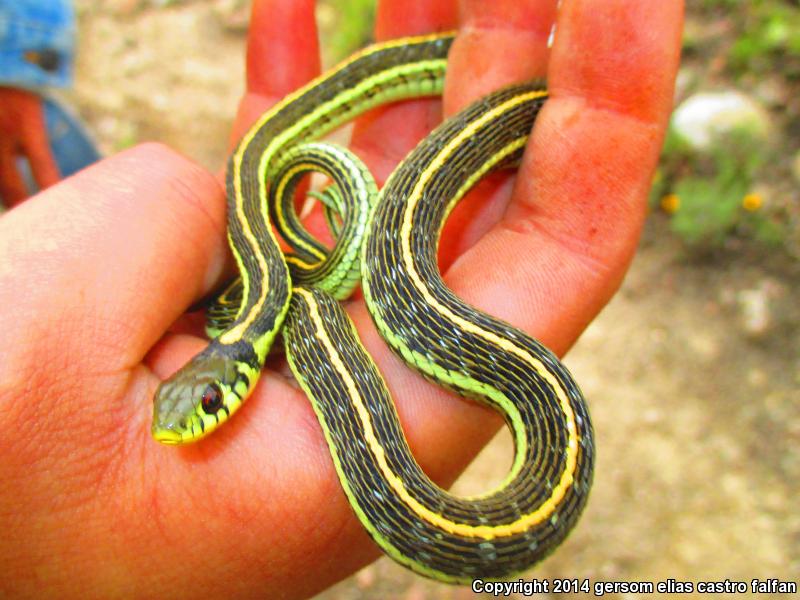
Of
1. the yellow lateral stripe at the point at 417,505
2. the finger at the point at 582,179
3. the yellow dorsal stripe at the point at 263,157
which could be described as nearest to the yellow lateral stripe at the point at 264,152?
the yellow dorsal stripe at the point at 263,157

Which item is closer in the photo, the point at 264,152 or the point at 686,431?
the point at 264,152

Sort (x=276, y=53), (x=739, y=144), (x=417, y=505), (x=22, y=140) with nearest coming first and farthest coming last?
(x=417, y=505) → (x=276, y=53) → (x=22, y=140) → (x=739, y=144)

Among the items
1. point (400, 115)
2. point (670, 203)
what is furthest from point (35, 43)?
point (670, 203)

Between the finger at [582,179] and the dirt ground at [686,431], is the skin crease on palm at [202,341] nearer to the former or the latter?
the finger at [582,179]

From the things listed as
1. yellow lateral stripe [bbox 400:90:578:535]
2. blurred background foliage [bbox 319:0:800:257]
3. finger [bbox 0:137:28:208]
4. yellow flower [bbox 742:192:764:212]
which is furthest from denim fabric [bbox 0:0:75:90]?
yellow flower [bbox 742:192:764:212]

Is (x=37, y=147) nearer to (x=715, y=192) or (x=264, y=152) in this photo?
(x=264, y=152)

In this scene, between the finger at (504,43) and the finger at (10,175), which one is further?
the finger at (10,175)

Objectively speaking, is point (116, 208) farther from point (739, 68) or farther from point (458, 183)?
point (739, 68)
